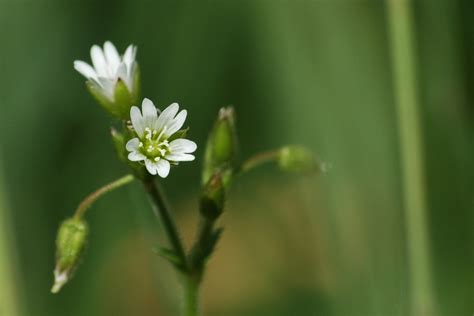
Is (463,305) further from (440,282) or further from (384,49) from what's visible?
(384,49)

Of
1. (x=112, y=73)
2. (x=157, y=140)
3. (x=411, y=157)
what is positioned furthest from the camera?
(x=411, y=157)

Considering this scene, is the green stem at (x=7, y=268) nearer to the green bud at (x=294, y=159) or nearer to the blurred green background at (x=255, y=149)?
the blurred green background at (x=255, y=149)

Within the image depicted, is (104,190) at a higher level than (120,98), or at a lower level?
lower

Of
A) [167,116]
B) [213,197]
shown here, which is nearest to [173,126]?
[167,116]

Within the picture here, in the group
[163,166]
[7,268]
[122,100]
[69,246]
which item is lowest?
[7,268]

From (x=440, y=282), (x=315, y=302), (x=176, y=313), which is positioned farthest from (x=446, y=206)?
(x=176, y=313)

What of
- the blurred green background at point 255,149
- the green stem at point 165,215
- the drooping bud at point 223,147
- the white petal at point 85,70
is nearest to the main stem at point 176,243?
the green stem at point 165,215

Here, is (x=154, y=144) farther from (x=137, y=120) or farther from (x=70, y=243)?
(x=70, y=243)

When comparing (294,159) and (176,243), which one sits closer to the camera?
(176,243)
